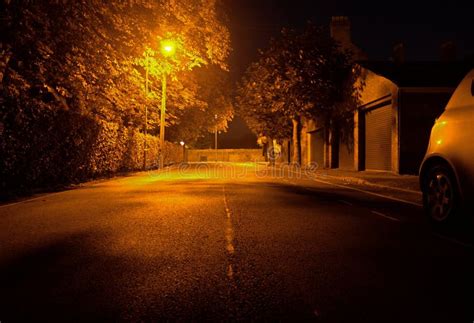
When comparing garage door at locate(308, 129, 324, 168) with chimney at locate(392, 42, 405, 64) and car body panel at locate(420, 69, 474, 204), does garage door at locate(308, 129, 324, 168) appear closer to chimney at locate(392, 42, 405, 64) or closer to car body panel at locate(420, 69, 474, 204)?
chimney at locate(392, 42, 405, 64)

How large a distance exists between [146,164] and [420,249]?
88.1 feet

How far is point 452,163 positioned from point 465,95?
3.39ft

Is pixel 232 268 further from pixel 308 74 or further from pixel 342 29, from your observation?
pixel 342 29

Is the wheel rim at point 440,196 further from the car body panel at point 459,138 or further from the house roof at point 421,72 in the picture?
the house roof at point 421,72

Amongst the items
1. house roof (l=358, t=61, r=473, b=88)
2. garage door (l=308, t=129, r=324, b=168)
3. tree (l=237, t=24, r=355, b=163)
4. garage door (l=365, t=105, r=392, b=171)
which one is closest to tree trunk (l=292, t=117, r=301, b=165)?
garage door (l=308, t=129, r=324, b=168)

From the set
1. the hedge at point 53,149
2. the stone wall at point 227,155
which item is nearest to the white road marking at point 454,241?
the hedge at point 53,149

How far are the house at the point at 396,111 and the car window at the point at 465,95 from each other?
1412 cm

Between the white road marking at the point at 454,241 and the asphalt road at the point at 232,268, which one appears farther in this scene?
the white road marking at the point at 454,241

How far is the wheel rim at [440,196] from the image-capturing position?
18.0 feet

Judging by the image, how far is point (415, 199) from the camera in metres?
10.5

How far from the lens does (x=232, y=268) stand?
4191 millimetres

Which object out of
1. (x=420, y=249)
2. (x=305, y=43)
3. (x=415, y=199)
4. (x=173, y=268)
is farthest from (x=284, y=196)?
(x=305, y=43)

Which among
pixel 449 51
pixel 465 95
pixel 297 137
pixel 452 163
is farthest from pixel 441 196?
pixel 297 137

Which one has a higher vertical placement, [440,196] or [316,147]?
[316,147]
